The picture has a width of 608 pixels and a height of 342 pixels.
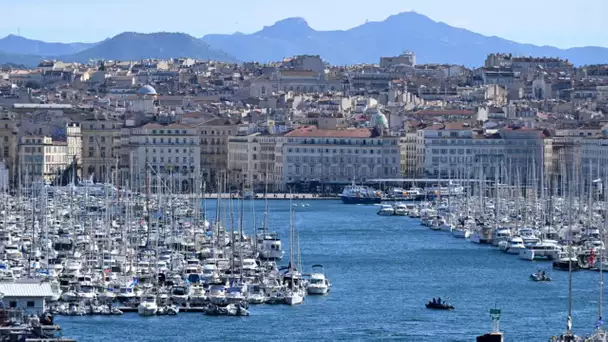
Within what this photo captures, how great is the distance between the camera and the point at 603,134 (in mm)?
87625

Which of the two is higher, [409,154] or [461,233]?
[409,154]

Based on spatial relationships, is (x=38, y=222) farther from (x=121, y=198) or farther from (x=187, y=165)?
(x=187, y=165)

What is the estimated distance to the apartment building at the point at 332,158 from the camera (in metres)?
89.8

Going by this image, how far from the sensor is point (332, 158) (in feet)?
295

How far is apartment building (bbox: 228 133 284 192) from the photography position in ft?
294

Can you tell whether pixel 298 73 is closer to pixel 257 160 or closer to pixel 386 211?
pixel 257 160

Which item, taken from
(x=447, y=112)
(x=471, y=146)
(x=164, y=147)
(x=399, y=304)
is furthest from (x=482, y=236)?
(x=447, y=112)

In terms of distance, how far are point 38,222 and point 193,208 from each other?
825 cm

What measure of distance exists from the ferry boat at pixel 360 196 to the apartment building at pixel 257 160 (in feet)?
16.9

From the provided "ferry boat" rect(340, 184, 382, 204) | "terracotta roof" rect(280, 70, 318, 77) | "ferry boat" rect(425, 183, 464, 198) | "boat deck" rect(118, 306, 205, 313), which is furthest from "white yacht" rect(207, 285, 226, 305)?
"terracotta roof" rect(280, 70, 318, 77)

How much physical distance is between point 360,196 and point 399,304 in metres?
40.6

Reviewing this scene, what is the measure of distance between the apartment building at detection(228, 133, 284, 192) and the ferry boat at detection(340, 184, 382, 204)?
516cm

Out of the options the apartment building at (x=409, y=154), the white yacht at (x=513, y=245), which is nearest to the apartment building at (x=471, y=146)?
the apartment building at (x=409, y=154)

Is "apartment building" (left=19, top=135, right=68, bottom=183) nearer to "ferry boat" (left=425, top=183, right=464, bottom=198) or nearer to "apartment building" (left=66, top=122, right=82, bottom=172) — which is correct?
"apartment building" (left=66, top=122, right=82, bottom=172)
